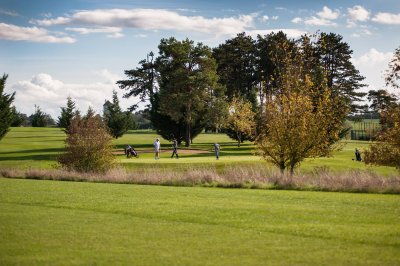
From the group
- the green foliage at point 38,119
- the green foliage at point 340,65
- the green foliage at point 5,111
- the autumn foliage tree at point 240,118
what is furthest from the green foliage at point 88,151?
the green foliage at point 38,119

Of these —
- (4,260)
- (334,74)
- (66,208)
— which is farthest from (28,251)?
(334,74)

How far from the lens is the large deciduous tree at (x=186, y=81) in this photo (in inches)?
2436

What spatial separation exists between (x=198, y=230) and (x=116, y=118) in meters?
58.3

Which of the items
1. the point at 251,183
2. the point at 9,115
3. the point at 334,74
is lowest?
the point at 251,183

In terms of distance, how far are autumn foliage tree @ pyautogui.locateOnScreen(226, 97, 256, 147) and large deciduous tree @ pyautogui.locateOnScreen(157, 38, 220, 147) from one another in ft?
13.0

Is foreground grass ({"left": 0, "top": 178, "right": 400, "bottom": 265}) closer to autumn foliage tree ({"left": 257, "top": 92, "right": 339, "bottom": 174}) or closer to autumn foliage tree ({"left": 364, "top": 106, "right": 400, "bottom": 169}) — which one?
autumn foliage tree ({"left": 364, "top": 106, "right": 400, "bottom": 169})

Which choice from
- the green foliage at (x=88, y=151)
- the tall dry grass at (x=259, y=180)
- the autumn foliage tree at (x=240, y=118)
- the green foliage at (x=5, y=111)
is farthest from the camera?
the autumn foliage tree at (x=240, y=118)

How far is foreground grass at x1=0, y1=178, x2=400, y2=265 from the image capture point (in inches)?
349

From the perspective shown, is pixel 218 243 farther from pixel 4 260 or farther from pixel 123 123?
pixel 123 123

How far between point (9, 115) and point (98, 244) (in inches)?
1921

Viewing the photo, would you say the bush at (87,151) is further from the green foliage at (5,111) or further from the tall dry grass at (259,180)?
the green foliage at (5,111)

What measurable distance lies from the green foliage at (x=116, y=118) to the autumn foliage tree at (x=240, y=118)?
558 inches

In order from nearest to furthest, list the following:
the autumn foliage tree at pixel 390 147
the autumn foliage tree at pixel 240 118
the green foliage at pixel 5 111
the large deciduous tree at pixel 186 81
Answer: the autumn foliage tree at pixel 390 147 → the green foliage at pixel 5 111 → the large deciduous tree at pixel 186 81 → the autumn foliage tree at pixel 240 118

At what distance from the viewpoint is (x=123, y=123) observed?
6869 centimetres
